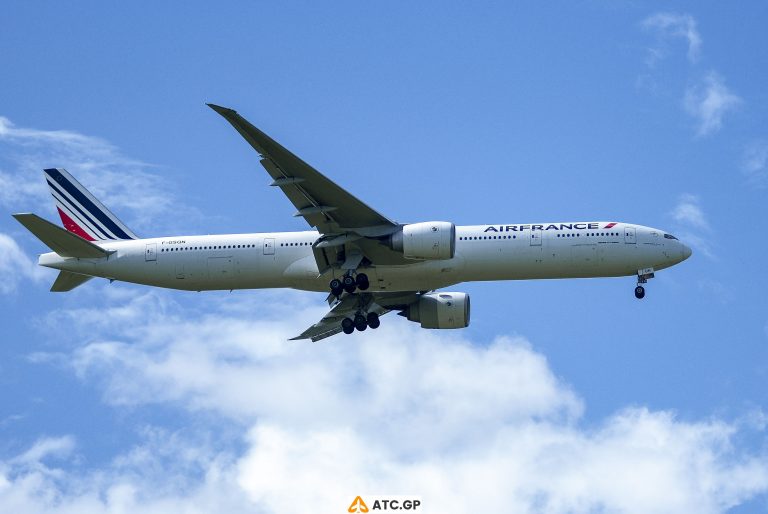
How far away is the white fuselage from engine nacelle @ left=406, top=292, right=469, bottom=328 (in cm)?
484

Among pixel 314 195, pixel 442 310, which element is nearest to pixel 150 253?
pixel 314 195

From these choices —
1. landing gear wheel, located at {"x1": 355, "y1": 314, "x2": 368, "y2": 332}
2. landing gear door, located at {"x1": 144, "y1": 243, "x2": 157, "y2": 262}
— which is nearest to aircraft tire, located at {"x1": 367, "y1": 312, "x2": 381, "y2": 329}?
landing gear wheel, located at {"x1": 355, "y1": 314, "x2": 368, "y2": 332}

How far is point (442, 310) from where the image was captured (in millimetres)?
63375

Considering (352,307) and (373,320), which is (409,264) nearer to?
(373,320)

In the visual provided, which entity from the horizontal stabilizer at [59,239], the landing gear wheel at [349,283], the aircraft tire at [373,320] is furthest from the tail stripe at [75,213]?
the aircraft tire at [373,320]

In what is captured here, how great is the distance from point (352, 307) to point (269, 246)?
21.8 ft

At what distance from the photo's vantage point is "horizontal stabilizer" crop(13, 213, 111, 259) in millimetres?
55656

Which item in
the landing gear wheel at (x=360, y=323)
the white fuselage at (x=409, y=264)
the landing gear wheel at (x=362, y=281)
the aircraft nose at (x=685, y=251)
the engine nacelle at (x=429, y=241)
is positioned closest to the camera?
the engine nacelle at (x=429, y=241)

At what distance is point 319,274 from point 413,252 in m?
5.15

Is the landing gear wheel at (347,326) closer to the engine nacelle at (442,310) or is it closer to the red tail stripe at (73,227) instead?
the engine nacelle at (442,310)

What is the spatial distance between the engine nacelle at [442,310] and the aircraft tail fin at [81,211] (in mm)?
14660

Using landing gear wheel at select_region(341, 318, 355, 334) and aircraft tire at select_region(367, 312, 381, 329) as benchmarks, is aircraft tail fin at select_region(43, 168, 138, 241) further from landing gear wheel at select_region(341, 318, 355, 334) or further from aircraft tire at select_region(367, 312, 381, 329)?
aircraft tire at select_region(367, 312, 381, 329)

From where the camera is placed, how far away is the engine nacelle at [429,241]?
5444 cm

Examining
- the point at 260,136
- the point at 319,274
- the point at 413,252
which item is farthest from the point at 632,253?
the point at 260,136
